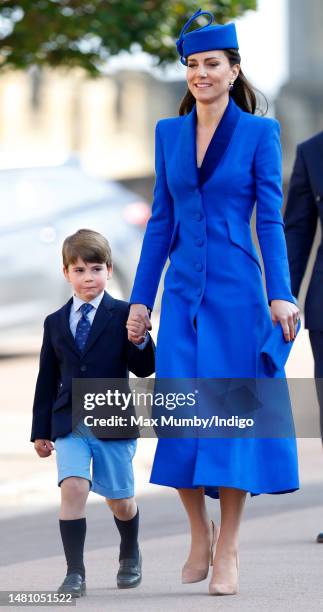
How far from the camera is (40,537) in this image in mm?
7777

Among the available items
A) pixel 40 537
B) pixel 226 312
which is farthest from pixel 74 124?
pixel 226 312

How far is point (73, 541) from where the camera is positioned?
589 cm

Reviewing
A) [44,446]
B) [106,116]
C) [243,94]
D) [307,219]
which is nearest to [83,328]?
[44,446]

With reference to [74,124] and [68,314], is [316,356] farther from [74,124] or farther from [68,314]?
[74,124]

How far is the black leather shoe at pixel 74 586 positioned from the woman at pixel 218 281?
1.11ft

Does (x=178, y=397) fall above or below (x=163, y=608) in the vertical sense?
above

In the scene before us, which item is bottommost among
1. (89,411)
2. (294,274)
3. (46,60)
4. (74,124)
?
(89,411)

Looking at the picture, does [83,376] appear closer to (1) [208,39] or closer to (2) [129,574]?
(2) [129,574]

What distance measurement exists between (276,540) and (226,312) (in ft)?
5.73

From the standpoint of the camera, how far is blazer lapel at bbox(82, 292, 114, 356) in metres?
6.01

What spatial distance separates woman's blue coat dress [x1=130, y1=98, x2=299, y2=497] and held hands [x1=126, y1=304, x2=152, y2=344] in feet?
0.17

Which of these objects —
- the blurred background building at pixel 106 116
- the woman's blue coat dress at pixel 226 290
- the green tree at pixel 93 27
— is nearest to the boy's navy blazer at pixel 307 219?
the woman's blue coat dress at pixel 226 290

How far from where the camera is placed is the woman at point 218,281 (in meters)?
5.84

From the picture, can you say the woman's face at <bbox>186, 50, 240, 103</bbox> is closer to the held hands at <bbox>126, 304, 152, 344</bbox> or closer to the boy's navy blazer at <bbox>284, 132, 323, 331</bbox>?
the held hands at <bbox>126, 304, 152, 344</bbox>
